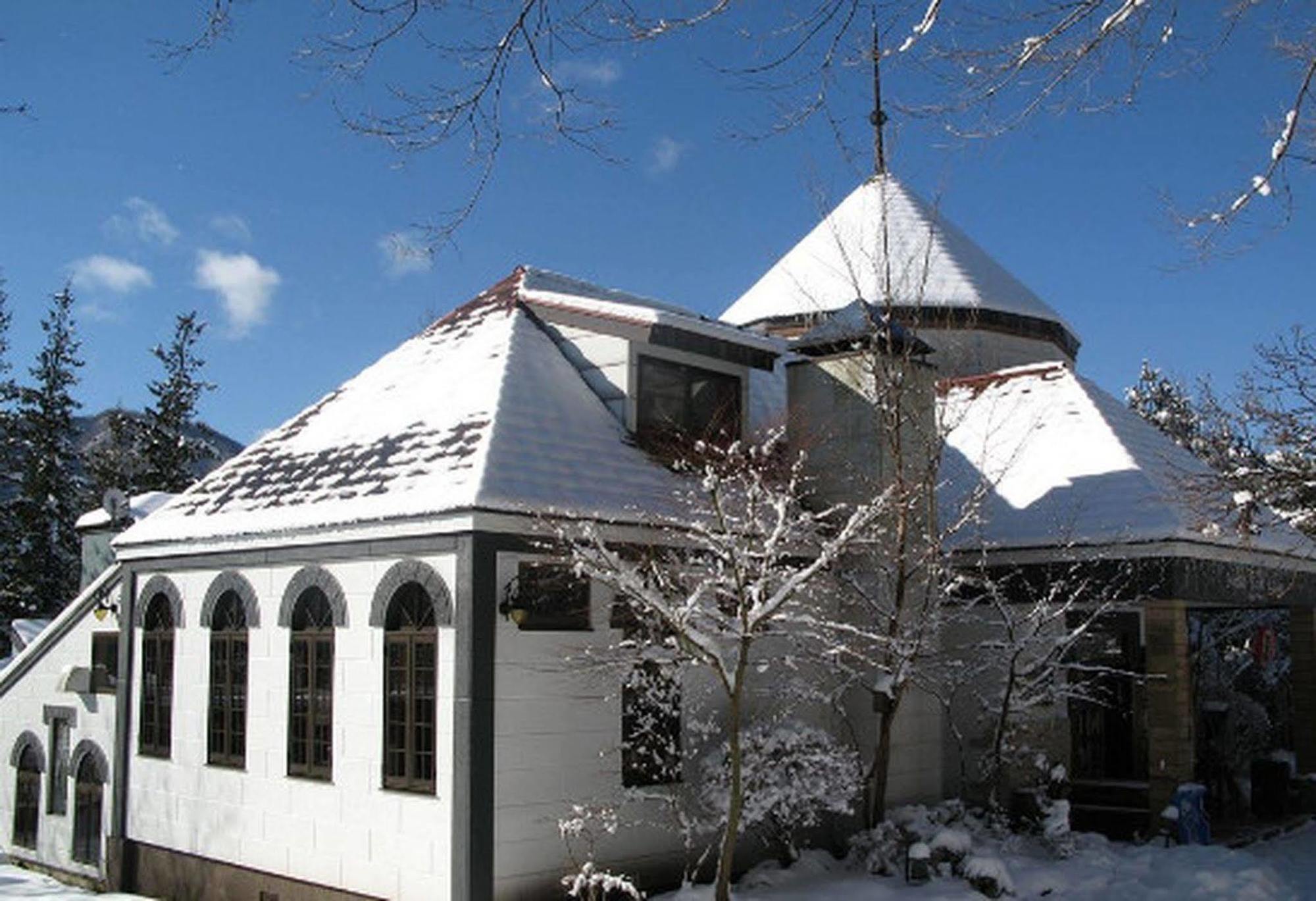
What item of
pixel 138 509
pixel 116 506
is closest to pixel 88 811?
pixel 138 509

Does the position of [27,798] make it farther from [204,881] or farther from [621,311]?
[621,311]

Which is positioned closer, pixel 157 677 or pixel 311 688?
pixel 311 688

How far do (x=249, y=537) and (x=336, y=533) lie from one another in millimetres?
1754

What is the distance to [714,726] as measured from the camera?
13.1m

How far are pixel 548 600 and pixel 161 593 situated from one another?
6.54 metres

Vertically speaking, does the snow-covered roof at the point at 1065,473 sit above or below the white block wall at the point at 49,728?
above

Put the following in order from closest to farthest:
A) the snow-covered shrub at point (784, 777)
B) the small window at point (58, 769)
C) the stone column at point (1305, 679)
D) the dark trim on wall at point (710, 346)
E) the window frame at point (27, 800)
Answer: the snow-covered shrub at point (784, 777) < the dark trim on wall at point (710, 346) < the small window at point (58, 769) < the stone column at point (1305, 679) < the window frame at point (27, 800)

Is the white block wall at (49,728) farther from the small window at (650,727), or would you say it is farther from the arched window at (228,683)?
the small window at (650,727)

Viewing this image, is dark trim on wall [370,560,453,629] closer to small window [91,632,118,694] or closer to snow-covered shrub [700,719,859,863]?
snow-covered shrub [700,719,859,863]

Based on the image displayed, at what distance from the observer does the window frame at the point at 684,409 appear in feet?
48.0

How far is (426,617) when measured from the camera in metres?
12.2

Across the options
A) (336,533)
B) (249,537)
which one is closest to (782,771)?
(336,533)

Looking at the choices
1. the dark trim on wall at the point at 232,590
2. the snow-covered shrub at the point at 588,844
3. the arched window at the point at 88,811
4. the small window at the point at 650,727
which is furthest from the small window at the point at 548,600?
the arched window at the point at 88,811

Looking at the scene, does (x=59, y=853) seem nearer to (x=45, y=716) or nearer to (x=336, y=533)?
(x=45, y=716)
